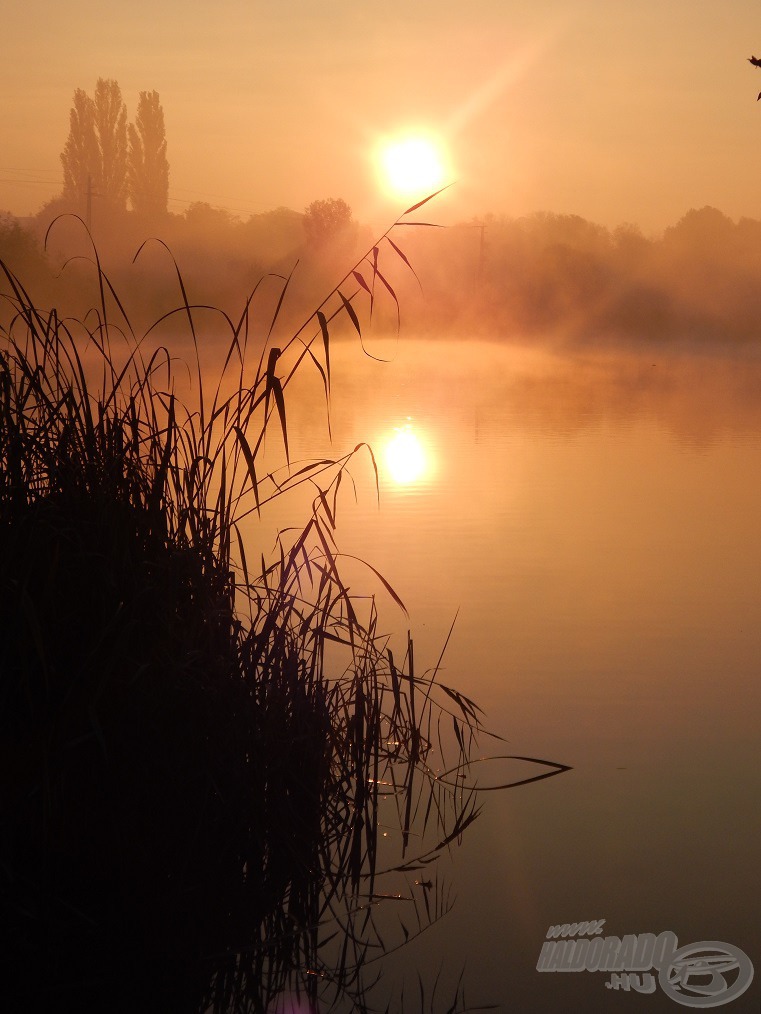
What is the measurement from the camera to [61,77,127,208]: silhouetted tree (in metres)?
55.2

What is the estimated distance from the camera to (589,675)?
402 cm

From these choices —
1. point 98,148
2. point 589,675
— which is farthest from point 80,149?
point 589,675

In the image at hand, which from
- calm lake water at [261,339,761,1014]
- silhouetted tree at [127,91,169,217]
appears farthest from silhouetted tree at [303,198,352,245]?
calm lake water at [261,339,761,1014]

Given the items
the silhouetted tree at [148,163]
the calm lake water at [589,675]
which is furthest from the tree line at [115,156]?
the calm lake water at [589,675]

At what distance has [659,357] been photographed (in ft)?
141

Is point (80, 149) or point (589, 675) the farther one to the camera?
point (80, 149)

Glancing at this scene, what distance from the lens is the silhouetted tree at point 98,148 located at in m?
55.2

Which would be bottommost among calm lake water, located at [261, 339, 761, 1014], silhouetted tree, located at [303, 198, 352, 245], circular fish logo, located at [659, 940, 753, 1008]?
circular fish logo, located at [659, 940, 753, 1008]

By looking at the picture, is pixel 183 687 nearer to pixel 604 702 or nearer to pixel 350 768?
pixel 350 768

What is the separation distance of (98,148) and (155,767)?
57.5m

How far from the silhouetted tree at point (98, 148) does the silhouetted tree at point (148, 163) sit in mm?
414

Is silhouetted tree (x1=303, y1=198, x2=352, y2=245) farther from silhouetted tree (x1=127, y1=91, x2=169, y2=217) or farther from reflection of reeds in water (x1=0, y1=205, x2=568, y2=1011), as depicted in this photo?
reflection of reeds in water (x1=0, y1=205, x2=568, y2=1011)

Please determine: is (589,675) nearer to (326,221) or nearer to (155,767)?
(155,767)

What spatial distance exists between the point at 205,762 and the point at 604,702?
168 cm
